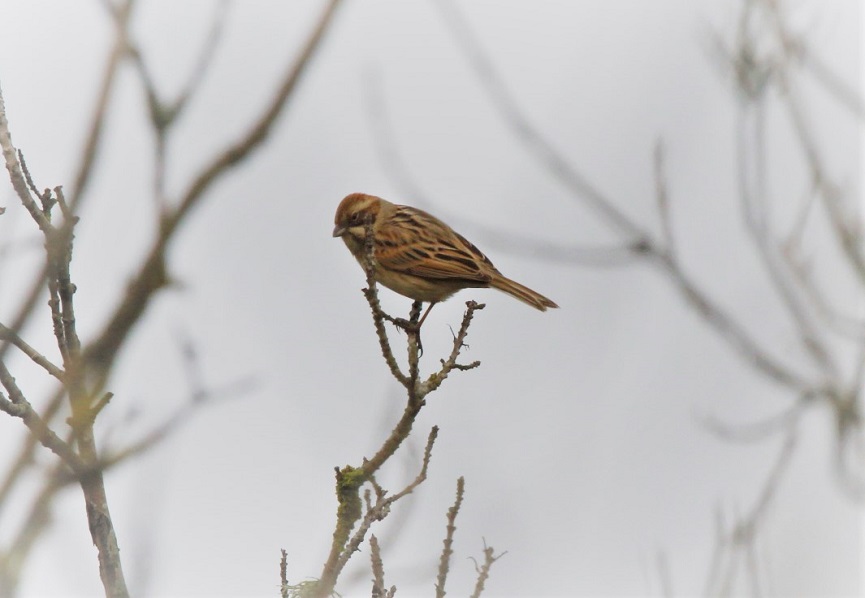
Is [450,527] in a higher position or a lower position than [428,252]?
lower

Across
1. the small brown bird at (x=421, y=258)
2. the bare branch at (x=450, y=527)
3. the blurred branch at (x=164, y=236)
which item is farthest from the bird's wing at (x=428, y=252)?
the blurred branch at (x=164, y=236)

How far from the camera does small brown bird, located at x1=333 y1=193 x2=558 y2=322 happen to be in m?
8.65

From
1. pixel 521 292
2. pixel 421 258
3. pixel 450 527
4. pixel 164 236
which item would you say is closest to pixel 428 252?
pixel 421 258

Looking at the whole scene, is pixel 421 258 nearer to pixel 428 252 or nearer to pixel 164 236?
pixel 428 252

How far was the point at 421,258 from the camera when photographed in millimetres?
8766

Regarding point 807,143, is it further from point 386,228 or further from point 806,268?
point 386,228

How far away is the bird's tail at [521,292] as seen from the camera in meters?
8.62

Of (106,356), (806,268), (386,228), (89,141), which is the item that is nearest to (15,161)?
(89,141)

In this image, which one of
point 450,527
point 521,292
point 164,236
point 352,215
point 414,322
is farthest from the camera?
point 352,215

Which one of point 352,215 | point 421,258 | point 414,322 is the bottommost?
point 414,322

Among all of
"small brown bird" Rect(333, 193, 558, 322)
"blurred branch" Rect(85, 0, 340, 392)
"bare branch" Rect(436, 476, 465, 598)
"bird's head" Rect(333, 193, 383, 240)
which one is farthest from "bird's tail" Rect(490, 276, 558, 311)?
"blurred branch" Rect(85, 0, 340, 392)

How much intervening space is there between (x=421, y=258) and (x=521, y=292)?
0.87 m

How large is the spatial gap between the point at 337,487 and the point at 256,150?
322 cm

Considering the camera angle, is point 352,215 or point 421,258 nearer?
point 421,258
